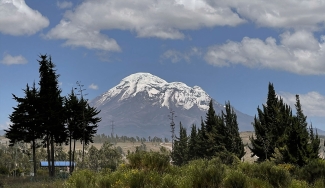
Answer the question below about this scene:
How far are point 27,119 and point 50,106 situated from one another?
9.08ft

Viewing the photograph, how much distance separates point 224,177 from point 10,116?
34320 millimetres

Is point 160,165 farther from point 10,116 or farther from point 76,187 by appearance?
point 10,116

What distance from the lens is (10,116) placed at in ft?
139

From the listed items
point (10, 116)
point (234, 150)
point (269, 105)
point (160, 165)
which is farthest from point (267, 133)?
point (160, 165)

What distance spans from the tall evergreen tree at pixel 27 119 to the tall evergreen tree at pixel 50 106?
70cm

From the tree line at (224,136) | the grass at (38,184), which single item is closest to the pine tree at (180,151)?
the tree line at (224,136)

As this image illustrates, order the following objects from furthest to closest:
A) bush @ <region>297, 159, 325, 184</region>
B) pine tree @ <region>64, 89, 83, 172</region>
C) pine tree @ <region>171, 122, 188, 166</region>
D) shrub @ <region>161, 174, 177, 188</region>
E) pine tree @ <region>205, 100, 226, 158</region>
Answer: pine tree @ <region>171, 122, 188, 166</region>, pine tree @ <region>205, 100, 226, 158</region>, pine tree @ <region>64, 89, 83, 172</region>, bush @ <region>297, 159, 325, 184</region>, shrub @ <region>161, 174, 177, 188</region>

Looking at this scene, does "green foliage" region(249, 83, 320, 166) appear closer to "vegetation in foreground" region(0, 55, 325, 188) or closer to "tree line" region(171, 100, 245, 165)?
"vegetation in foreground" region(0, 55, 325, 188)

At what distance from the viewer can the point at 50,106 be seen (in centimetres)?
4209

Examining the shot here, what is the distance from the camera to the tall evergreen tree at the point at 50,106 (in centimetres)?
4181

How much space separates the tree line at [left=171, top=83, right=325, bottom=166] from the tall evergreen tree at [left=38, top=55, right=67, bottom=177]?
15844mm

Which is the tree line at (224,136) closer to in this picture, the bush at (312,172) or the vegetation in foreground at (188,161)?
the vegetation in foreground at (188,161)

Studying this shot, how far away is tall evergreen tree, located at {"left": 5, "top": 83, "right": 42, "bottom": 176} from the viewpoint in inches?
1636

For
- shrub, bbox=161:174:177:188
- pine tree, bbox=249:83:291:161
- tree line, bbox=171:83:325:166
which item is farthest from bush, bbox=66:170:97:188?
pine tree, bbox=249:83:291:161
